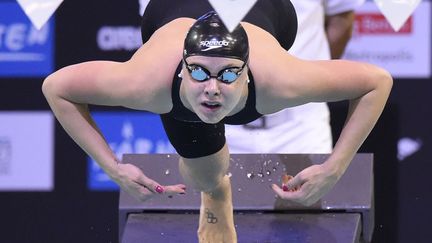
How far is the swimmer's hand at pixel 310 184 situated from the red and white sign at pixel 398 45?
Answer: 1.07 metres

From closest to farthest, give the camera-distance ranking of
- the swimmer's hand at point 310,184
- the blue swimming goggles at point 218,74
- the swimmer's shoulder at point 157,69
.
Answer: the blue swimming goggles at point 218,74 < the swimmer's shoulder at point 157,69 < the swimmer's hand at point 310,184

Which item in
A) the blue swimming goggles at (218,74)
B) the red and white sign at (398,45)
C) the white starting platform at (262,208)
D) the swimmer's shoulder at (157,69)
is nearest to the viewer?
the blue swimming goggles at (218,74)

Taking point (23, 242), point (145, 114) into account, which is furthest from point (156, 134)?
point (23, 242)

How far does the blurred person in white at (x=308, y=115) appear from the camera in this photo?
381cm

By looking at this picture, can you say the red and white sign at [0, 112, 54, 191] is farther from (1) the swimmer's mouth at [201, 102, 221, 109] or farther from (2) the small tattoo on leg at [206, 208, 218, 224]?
(1) the swimmer's mouth at [201, 102, 221, 109]

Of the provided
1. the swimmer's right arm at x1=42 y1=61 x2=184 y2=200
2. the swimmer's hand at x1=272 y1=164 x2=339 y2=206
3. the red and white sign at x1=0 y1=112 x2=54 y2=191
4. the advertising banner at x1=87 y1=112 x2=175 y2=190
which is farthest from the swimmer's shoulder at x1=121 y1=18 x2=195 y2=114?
the red and white sign at x1=0 y1=112 x2=54 y2=191

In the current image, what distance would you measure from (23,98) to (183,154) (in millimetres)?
1281

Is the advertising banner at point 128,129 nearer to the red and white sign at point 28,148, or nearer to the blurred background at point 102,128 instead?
the blurred background at point 102,128

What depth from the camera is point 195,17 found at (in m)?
3.08

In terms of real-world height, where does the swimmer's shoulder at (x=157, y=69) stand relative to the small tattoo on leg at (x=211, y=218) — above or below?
above

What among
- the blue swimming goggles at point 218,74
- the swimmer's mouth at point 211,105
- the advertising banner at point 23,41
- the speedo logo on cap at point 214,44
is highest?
the speedo logo on cap at point 214,44

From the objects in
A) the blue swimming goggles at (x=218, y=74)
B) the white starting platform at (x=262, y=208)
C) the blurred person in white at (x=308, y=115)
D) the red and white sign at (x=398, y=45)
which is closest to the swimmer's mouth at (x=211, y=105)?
the blue swimming goggles at (x=218, y=74)

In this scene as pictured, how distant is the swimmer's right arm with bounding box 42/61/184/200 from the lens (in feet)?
9.64

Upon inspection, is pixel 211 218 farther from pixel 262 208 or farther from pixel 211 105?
pixel 211 105
